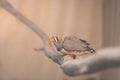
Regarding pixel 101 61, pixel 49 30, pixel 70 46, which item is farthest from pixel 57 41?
pixel 49 30

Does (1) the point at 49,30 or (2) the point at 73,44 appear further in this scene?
(1) the point at 49,30

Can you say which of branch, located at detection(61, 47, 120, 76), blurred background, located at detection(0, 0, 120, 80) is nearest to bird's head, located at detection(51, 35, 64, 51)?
branch, located at detection(61, 47, 120, 76)

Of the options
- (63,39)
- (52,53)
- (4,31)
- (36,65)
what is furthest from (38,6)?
(52,53)

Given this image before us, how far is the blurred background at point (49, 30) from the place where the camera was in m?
1.91

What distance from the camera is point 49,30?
2053 mm

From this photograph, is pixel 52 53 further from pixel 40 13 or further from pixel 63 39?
pixel 40 13

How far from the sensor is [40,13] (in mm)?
2049

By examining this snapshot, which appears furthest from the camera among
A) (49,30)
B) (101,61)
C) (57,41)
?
(49,30)

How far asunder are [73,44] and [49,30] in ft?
3.02

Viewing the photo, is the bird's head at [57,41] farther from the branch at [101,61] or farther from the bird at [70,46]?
the branch at [101,61]

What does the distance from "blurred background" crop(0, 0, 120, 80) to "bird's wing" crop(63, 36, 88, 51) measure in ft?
2.51

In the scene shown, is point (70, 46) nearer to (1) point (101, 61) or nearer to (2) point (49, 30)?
(1) point (101, 61)

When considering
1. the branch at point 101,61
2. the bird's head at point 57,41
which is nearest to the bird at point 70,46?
the bird's head at point 57,41

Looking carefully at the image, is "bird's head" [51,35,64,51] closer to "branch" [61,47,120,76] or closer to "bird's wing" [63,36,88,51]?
"bird's wing" [63,36,88,51]
